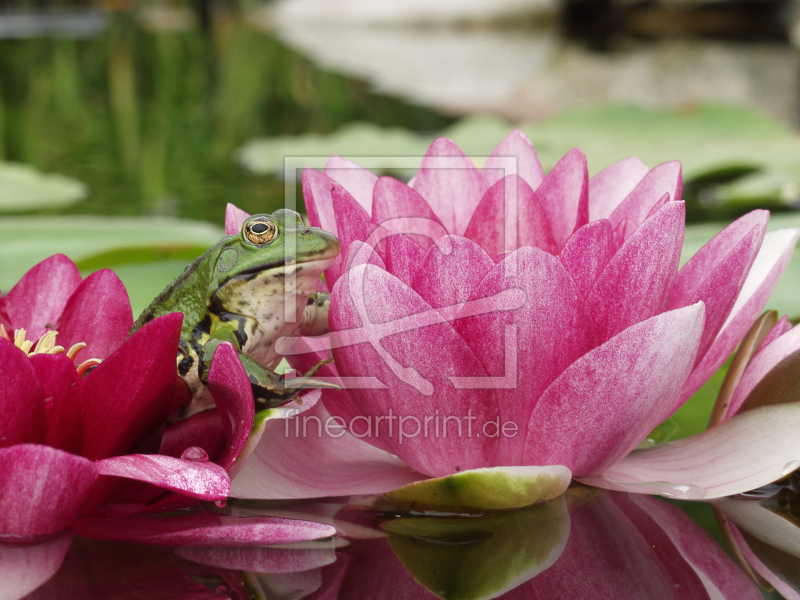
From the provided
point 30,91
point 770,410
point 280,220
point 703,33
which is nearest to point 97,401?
point 280,220

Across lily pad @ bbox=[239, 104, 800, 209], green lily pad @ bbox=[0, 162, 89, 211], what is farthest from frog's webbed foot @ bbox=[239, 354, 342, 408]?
green lily pad @ bbox=[0, 162, 89, 211]

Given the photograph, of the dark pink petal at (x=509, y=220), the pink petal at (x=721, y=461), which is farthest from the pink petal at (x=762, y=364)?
the dark pink petal at (x=509, y=220)

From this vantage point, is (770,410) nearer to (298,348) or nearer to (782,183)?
(298,348)

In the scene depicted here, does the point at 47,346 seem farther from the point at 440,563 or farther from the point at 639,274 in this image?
the point at 639,274

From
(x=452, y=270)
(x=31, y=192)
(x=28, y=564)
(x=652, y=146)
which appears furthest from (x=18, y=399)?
(x=652, y=146)

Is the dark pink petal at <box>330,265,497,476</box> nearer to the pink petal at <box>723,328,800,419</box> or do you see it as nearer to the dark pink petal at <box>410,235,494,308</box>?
the dark pink petal at <box>410,235,494,308</box>
